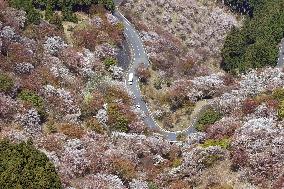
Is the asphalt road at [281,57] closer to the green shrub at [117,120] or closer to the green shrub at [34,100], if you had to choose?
the green shrub at [117,120]

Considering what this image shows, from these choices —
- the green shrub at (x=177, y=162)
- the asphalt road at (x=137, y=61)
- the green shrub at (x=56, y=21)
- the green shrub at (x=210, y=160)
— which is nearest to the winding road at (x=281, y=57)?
the asphalt road at (x=137, y=61)

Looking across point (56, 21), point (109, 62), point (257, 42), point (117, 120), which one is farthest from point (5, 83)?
point (257, 42)

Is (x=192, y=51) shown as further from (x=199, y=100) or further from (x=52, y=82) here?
(x=52, y=82)

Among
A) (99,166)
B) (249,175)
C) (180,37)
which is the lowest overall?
(180,37)

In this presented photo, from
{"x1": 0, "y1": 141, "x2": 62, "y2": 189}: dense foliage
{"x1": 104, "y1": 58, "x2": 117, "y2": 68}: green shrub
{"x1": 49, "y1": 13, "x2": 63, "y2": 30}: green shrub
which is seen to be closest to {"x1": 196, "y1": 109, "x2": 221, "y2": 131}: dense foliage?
{"x1": 104, "y1": 58, "x2": 117, "y2": 68}: green shrub

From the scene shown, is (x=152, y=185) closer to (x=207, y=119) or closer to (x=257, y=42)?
(x=207, y=119)

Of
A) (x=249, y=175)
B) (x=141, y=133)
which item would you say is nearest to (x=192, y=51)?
(x=141, y=133)

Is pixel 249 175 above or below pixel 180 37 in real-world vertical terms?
above

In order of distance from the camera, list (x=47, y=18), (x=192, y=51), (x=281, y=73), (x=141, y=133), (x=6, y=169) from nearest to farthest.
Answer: (x=6, y=169) → (x=141, y=133) → (x=281, y=73) → (x=47, y=18) → (x=192, y=51)
